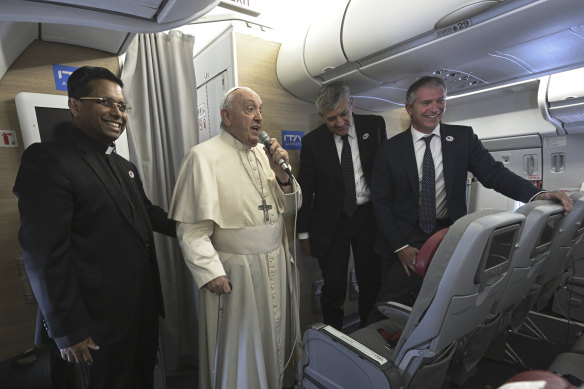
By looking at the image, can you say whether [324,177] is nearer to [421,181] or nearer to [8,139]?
[421,181]

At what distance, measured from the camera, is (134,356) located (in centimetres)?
160

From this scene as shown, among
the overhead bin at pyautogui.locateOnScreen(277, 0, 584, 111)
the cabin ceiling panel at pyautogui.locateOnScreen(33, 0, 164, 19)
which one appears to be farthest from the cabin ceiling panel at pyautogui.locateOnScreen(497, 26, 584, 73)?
the cabin ceiling panel at pyautogui.locateOnScreen(33, 0, 164, 19)

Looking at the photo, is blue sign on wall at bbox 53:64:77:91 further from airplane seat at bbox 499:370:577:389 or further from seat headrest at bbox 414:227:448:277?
airplane seat at bbox 499:370:577:389

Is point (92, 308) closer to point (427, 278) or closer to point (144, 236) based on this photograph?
point (144, 236)

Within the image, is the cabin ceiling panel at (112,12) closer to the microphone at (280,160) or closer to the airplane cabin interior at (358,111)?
the airplane cabin interior at (358,111)

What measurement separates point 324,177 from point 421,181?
727 mm

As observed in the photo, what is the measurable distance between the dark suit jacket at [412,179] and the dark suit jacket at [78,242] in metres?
1.61

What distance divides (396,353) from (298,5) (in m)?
3.66

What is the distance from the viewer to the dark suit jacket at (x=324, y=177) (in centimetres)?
238

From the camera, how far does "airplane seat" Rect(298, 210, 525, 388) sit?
1.10m

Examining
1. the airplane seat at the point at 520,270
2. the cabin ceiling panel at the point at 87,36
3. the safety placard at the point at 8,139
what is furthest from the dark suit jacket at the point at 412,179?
the safety placard at the point at 8,139

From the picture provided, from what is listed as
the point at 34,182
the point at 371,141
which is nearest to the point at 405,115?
the point at 371,141

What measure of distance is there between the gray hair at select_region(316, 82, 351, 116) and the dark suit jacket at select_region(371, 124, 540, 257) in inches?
19.2

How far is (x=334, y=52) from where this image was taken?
208 cm
